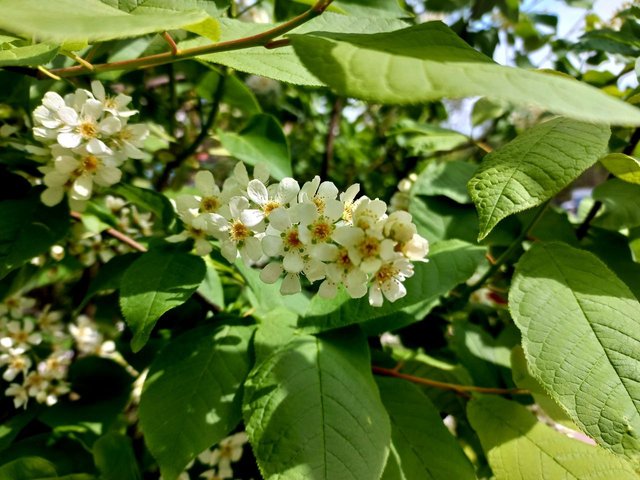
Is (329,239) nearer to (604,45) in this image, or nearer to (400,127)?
(400,127)

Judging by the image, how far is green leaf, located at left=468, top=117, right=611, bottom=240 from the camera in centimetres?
57

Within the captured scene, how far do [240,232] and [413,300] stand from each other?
0.27 metres

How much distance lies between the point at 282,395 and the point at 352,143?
1417mm

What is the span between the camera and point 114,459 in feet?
2.48

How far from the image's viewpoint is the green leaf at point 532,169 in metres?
0.57

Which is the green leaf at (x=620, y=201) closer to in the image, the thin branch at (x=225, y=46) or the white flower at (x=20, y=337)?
the thin branch at (x=225, y=46)

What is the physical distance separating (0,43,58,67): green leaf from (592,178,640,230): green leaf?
0.84m

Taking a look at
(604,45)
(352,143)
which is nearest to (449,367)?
(604,45)

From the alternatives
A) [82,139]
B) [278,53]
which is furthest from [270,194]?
[82,139]

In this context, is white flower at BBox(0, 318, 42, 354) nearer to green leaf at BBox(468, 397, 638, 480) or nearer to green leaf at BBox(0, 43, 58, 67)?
green leaf at BBox(0, 43, 58, 67)

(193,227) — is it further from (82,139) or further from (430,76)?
(430,76)

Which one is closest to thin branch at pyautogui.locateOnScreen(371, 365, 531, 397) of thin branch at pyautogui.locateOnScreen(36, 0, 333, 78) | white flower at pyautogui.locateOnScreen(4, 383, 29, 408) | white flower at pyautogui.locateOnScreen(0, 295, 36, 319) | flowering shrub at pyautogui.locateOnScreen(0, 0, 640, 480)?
flowering shrub at pyautogui.locateOnScreen(0, 0, 640, 480)

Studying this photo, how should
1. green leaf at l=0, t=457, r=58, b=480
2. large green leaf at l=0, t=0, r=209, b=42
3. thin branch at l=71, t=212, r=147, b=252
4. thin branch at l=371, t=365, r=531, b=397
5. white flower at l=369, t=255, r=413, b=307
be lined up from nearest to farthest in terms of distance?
large green leaf at l=0, t=0, r=209, b=42
white flower at l=369, t=255, r=413, b=307
green leaf at l=0, t=457, r=58, b=480
thin branch at l=371, t=365, r=531, b=397
thin branch at l=71, t=212, r=147, b=252

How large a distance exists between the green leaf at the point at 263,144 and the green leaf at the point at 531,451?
1.96 feet
